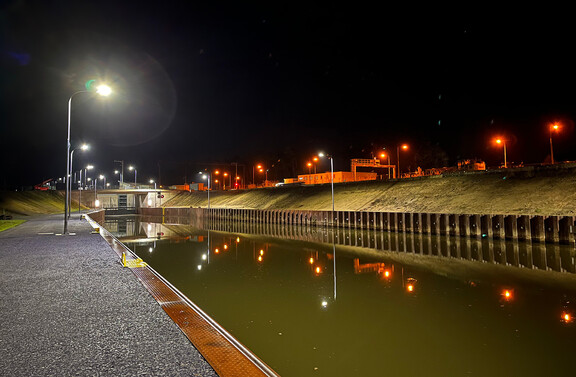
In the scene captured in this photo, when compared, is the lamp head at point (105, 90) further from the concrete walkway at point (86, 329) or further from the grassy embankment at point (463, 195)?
the grassy embankment at point (463, 195)

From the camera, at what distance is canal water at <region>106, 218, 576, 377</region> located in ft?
18.2

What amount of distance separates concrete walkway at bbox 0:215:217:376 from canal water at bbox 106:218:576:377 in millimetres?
1826

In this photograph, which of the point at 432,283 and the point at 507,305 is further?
the point at 432,283

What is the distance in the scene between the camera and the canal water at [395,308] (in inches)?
219

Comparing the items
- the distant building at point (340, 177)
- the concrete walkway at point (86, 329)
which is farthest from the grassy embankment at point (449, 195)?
the concrete walkway at point (86, 329)

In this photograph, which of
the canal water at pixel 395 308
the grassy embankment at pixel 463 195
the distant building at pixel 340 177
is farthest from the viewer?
the distant building at pixel 340 177

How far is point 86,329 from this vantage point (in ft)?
15.8

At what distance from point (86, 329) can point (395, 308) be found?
21.4 ft

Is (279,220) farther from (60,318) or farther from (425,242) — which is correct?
(60,318)

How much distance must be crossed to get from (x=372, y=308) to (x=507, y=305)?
3469 mm

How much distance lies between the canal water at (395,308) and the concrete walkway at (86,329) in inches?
71.9

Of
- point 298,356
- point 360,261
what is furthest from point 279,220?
point 298,356

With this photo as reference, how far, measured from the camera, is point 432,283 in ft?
36.1

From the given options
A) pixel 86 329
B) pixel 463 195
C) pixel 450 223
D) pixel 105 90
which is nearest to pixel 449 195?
pixel 463 195
